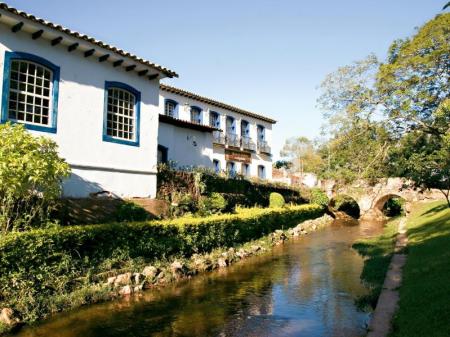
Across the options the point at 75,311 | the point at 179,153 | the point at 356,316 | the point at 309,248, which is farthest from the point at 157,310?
the point at 179,153

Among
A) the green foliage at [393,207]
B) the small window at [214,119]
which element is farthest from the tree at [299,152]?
the small window at [214,119]

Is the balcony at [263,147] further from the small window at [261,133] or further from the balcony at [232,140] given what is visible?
the balcony at [232,140]

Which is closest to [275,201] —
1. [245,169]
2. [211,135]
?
[211,135]

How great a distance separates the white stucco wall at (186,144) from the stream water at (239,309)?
443 inches

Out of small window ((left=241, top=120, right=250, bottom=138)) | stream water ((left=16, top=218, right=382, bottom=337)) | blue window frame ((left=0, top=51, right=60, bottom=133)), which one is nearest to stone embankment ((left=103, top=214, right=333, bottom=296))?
stream water ((left=16, top=218, right=382, bottom=337))

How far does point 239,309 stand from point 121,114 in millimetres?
9720

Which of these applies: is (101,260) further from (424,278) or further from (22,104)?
(424,278)

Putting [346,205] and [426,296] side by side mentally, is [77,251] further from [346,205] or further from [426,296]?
[346,205]

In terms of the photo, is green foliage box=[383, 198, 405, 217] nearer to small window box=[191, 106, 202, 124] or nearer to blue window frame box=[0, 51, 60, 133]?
small window box=[191, 106, 202, 124]

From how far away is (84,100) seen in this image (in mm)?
14469

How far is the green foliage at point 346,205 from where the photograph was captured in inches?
1561

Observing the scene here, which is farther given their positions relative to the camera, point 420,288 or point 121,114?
point 121,114

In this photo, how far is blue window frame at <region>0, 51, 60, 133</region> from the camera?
1228cm

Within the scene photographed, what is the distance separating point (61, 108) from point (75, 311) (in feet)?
24.8
